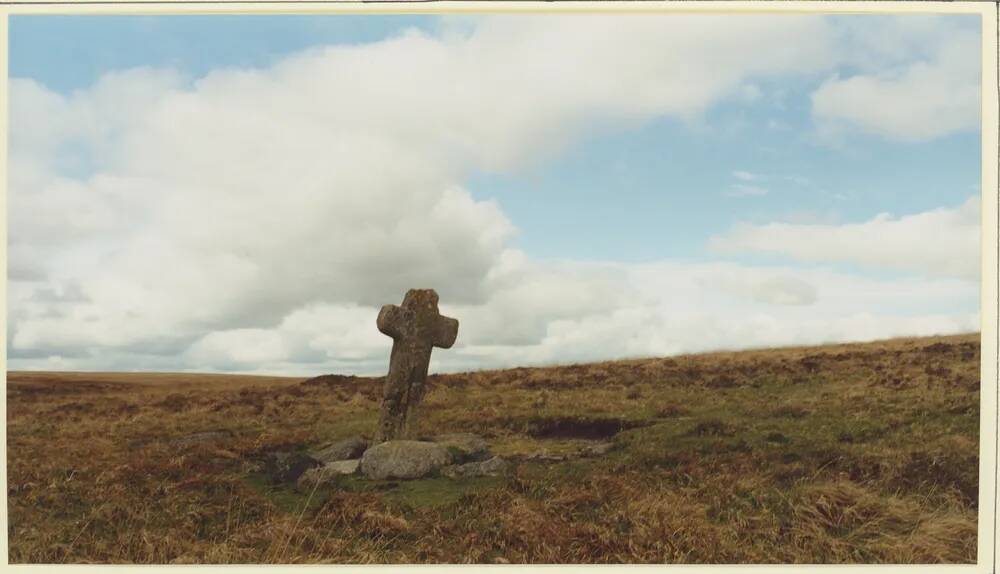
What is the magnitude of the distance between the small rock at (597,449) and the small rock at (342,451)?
15.2 ft

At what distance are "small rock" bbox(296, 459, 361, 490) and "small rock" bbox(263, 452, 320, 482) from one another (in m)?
0.19

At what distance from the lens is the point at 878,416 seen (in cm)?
1622

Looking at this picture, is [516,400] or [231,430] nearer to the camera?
[231,430]

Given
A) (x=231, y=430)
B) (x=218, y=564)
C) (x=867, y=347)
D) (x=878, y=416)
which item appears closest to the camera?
(x=218, y=564)

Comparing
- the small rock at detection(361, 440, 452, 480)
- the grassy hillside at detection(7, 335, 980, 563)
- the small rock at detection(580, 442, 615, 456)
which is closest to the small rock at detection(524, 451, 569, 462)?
the grassy hillside at detection(7, 335, 980, 563)

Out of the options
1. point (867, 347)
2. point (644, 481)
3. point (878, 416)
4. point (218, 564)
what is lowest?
point (218, 564)

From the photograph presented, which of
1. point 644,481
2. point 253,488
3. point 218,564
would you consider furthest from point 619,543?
point 253,488

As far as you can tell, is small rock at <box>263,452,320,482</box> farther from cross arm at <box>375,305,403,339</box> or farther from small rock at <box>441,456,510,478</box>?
cross arm at <box>375,305,403,339</box>

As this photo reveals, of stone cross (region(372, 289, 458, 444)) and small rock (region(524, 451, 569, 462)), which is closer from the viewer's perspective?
small rock (region(524, 451, 569, 462))

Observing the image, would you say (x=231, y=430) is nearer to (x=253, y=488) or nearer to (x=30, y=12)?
(x=253, y=488)

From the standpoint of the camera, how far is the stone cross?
1484 centimetres

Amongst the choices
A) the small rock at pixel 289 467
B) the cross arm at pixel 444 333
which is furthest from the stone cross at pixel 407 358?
the small rock at pixel 289 467

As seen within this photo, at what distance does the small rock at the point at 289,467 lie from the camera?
12984 mm

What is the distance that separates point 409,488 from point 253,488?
2.74 m
